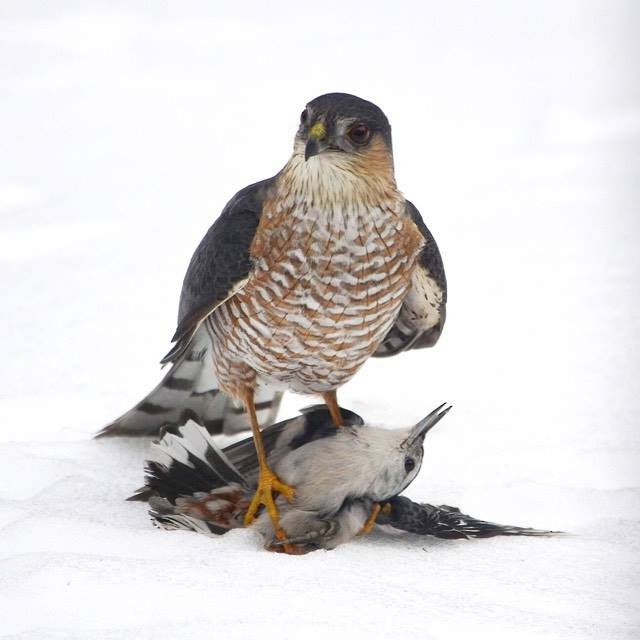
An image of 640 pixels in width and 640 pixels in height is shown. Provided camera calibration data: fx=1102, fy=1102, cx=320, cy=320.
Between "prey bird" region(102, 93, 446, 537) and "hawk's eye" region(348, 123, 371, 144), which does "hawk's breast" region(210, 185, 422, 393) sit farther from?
"hawk's eye" region(348, 123, 371, 144)

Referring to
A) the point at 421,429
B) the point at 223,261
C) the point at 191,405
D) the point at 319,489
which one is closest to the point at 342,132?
the point at 223,261

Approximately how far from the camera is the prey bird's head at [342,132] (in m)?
3.91

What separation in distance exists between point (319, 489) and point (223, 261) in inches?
38.0

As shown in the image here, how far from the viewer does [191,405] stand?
17.2 feet

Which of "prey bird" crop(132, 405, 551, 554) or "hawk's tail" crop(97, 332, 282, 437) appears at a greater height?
"hawk's tail" crop(97, 332, 282, 437)

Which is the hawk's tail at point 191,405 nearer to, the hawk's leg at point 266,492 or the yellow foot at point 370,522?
the hawk's leg at point 266,492

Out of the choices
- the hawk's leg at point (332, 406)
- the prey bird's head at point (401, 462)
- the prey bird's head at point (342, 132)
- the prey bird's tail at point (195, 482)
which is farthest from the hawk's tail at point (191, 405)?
the prey bird's head at point (342, 132)

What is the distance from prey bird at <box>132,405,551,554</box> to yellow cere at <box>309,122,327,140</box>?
1183 millimetres

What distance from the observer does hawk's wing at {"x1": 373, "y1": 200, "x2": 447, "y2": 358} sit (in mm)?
4500

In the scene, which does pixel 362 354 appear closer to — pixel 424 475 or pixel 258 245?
pixel 258 245

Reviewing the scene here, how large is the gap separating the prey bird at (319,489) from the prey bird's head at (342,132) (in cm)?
106

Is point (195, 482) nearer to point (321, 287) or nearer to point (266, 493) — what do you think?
point (266, 493)

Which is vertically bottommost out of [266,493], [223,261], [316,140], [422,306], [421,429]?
[266,493]

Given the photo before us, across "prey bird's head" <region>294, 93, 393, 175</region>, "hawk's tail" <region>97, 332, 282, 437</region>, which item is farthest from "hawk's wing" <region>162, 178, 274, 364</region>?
"hawk's tail" <region>97, 332, 282, 437</region>
